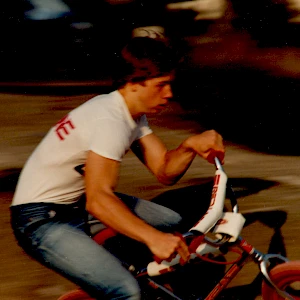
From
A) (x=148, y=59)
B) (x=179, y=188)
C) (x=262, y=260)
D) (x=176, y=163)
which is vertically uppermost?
(x=148, y=59)

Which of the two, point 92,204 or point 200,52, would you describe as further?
point 200,52

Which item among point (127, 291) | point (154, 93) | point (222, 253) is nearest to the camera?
point (127, 291)

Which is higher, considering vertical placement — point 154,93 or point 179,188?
point 154,93

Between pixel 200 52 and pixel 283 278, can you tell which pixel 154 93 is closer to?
pixel 283 278

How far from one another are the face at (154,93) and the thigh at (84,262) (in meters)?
0.67

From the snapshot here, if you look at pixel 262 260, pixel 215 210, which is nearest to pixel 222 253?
pixel 262 260

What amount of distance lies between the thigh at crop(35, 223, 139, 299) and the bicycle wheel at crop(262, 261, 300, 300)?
2.29 ft

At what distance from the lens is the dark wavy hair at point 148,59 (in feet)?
9.34

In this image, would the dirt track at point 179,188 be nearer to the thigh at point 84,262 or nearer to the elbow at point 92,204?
the thigh at point 84,262

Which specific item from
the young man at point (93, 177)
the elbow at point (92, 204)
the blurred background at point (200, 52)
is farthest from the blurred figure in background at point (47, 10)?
the elbow at point (92, 204)

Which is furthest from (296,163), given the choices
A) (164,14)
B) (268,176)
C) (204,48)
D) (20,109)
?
(164,14)

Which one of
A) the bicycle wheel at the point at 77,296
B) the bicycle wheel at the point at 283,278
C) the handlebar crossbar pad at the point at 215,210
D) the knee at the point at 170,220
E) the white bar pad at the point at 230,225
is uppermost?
the handlebar crossbar pad at the point at 215,210

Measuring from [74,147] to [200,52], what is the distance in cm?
1004

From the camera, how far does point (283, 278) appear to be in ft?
9.95
